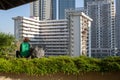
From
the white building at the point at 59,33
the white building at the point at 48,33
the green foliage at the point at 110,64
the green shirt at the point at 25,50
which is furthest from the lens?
the white building at the point at 48,33

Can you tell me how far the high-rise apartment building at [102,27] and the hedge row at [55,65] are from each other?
133m

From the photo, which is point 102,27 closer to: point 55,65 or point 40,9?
point 40,9

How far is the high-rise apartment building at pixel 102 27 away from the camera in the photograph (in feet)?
463

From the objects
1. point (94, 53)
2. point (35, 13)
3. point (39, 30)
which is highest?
point (35, 13)

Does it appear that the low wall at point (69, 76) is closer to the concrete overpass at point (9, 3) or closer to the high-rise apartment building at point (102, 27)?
the concrete overpass at point (9, 3)

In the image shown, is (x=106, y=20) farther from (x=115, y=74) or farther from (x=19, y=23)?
(x=115, y=74)

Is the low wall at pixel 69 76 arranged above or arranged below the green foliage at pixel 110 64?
below

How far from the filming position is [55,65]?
644 cm

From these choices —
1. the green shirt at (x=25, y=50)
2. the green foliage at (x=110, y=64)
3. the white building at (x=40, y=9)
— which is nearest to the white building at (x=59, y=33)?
the white building at (x=40, y=9)

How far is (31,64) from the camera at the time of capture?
6477mm

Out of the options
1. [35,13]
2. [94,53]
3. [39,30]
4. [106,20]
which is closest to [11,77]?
[39,30]

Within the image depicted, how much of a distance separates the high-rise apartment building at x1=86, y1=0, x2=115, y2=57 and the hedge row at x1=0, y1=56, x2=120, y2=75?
133 meters

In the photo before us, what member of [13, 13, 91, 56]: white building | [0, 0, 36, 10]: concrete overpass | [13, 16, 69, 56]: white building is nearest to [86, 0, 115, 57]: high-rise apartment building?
[13, 13, 91, 56]: white building

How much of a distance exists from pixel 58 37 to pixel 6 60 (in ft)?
374
